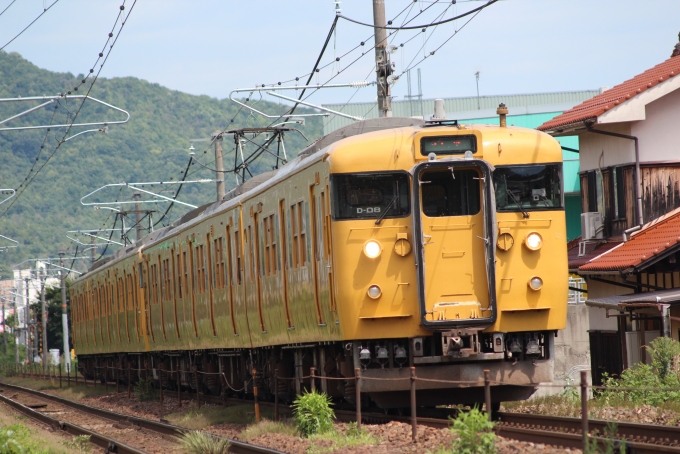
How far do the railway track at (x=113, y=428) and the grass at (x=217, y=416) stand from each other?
546mm

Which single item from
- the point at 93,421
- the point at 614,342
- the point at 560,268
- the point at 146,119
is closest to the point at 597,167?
the point at 614,342

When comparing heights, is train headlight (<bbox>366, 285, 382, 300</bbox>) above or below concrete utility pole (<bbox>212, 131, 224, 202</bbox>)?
below

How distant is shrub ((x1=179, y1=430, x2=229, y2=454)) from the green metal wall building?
23993 millimetres

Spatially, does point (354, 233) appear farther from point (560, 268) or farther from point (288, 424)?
point (288, 424)

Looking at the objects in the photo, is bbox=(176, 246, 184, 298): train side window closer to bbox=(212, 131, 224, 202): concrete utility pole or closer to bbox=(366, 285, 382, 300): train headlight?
bbox=(212, 131, 224, 202): concrete utility pole

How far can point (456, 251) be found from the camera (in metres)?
12.5

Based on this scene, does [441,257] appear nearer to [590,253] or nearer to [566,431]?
[566,431]

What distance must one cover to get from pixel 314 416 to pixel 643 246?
834cm

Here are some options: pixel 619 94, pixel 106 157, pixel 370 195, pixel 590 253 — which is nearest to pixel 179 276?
pixel 590 253

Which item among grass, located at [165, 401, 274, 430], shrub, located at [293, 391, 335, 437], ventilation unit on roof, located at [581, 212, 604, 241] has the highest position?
ventilation unit on roof, located at [581, 212, 604, 241]

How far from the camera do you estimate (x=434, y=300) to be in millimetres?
12453

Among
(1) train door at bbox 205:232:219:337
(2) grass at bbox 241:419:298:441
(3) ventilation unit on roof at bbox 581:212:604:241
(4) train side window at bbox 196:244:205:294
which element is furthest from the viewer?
(3) ventilation unit on roof at bbox 581:212:604:241

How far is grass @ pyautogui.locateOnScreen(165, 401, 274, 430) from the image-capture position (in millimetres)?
17484

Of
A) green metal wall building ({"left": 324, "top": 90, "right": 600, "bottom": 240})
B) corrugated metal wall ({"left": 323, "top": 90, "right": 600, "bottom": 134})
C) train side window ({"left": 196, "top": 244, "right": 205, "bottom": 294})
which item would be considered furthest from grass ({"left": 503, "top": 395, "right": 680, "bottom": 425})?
corrugated metal wall ({"left": 323, "top": 90, "right": 600, "bottom": 134})
